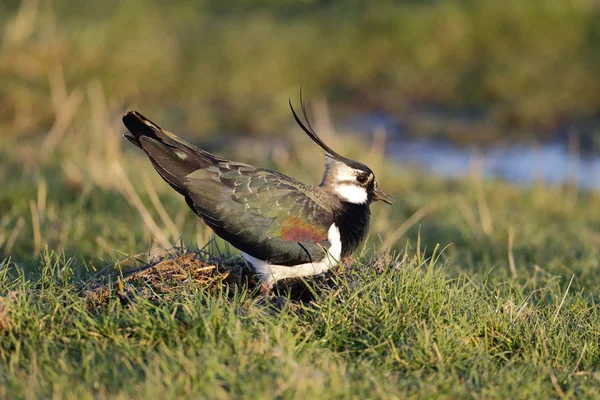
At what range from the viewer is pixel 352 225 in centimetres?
425

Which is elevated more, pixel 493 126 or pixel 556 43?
pixel 556 43

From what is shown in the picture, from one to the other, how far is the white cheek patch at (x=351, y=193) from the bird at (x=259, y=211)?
0.20 m

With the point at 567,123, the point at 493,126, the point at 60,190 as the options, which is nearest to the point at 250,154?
the point at 60,190

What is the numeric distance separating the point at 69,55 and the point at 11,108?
3.94 ft

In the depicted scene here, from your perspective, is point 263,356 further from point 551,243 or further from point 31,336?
point 551,243

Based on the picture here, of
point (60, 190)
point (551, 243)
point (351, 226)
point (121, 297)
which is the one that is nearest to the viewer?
point (121, 297)

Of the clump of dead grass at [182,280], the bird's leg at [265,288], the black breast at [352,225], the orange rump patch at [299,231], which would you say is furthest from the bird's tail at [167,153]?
the black breast at [352,225]

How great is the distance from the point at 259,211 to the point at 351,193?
64 centimetres

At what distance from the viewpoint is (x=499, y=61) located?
1163 cm

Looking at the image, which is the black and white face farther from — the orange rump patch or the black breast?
the orange rump patch

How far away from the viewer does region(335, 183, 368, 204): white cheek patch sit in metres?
4.42

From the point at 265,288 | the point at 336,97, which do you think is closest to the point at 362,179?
the point at 265,288

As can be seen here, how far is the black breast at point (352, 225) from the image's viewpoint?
4164mm

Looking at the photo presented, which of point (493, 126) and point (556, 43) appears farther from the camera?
point (556, 43)
